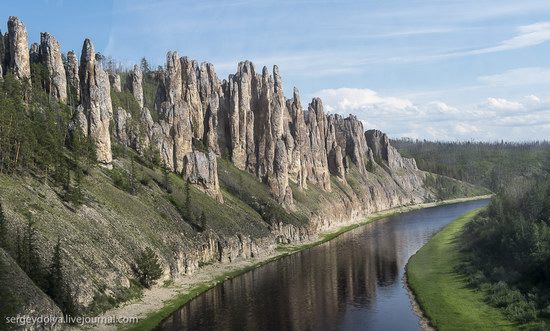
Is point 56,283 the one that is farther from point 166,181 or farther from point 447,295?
point 166,181

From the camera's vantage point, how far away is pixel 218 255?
11569cm

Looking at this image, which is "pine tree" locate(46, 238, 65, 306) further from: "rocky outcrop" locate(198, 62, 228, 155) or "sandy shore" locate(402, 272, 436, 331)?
"rocky outcrop" locate(198, 62, 228, 155)

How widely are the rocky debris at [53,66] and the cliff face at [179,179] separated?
28 centimetres

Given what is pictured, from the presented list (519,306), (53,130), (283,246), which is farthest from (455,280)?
(53,130)

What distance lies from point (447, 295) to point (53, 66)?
119099 mm

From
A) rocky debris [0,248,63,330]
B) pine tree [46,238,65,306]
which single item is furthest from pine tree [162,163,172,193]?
rocky debris [0,248,63,330]

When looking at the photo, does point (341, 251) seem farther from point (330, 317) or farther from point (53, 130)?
point (53, 130)

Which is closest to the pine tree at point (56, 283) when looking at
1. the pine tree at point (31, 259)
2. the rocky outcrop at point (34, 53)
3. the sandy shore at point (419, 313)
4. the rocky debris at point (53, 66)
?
the pine tree at point (31, 259)

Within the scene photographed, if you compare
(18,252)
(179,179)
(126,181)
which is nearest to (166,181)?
(179,179)

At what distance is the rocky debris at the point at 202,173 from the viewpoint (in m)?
142

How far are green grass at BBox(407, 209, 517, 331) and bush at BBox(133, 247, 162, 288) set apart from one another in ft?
143

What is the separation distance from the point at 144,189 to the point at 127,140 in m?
33.6

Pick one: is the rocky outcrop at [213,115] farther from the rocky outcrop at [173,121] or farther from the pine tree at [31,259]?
the pine tree at [31,259]

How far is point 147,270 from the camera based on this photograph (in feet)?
284
